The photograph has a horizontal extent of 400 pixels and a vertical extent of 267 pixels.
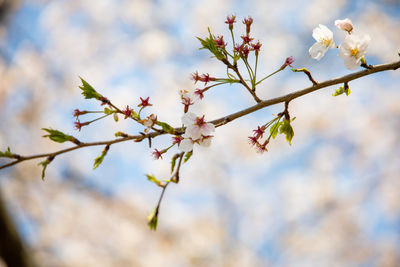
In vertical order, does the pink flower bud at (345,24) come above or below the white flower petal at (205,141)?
above

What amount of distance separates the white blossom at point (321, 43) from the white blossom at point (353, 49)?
0.09 m

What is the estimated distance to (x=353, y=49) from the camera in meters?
0.93

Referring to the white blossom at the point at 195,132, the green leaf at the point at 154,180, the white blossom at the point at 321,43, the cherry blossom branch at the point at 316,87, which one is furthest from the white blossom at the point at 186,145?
the white blossom at the point at 321,43

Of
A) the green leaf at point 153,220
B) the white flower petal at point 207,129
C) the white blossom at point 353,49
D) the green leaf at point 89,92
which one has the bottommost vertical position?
the green leaf at point 153,220

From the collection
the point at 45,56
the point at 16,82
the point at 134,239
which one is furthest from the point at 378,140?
the point at 16,82

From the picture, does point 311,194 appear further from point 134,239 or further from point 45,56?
point 45,56

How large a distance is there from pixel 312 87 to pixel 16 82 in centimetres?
902

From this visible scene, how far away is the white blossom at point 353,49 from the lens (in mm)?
904

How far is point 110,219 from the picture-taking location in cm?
893

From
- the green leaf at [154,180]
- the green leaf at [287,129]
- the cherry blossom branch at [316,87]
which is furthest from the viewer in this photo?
the green leaf at [154,180]

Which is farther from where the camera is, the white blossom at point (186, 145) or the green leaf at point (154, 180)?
the green leaf at point (154, 180)

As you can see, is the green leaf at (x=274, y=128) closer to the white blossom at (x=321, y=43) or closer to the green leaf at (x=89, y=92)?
the white blossom at (x=321, y=43)

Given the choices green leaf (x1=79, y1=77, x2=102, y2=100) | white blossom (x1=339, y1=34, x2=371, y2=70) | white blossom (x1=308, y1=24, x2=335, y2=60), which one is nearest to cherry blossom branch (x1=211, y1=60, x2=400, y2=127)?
white blossom (x1=339, y1=34, x2=371, y2=70)

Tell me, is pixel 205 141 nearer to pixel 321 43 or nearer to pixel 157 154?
pixel 157 154
